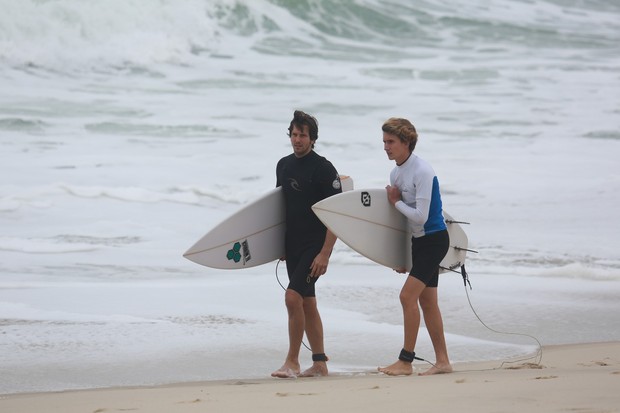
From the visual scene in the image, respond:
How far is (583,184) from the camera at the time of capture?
11.9 metres

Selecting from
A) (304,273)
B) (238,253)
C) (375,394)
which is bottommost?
(375,394)

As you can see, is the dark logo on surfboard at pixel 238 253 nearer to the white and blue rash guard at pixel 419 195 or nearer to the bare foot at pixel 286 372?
the bare foot at pixel 286 372

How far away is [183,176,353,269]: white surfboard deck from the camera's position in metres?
5.37

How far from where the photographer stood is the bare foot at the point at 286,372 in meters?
4.93

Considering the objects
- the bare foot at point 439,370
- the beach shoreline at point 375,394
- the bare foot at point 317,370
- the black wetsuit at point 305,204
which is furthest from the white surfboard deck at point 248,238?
the bare foot at point 439,370

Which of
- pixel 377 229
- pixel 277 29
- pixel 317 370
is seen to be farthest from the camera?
pixel 277 29

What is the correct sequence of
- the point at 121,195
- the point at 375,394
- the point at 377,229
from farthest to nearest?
the point at 121,195 → the point at 377,229 → the point at 375,394

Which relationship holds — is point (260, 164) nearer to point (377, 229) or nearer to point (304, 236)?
point (377, 229)

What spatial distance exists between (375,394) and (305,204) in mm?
1378

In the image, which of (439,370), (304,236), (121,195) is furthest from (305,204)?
(121,195)

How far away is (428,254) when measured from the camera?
4887 mm

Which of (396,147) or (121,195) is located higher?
(121,195)

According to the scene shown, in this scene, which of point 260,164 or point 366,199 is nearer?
point 366,199

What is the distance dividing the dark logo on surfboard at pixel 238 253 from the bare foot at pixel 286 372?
29.8 inches
